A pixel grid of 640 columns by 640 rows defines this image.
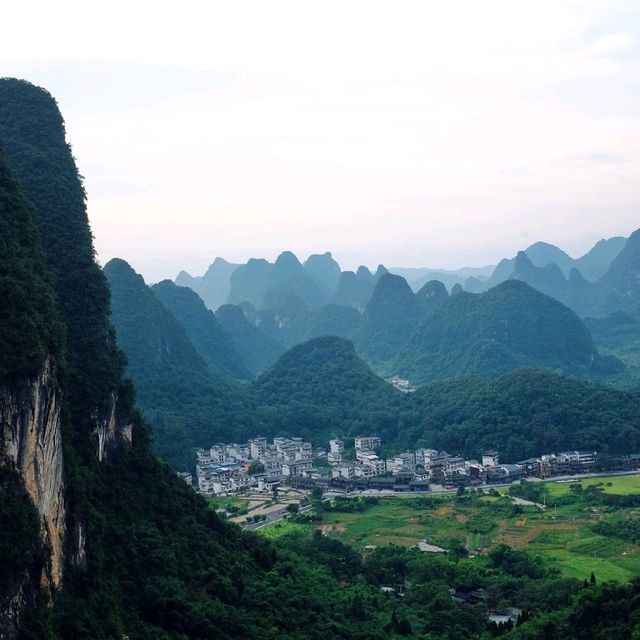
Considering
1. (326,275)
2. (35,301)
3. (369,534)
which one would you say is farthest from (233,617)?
(326,275)

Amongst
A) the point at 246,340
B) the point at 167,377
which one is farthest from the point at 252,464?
the point at 246,340

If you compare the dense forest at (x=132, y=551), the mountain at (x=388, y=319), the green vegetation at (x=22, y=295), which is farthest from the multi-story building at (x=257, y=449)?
the mountain at (x=388, y=319)

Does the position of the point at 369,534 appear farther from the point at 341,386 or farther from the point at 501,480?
the point at 341,386

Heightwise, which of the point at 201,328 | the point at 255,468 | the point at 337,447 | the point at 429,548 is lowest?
the point at 429,548

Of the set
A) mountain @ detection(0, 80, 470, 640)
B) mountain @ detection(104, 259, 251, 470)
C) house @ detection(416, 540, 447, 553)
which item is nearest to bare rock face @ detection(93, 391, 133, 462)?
mountain @ detection(0, 80, 470, 640)

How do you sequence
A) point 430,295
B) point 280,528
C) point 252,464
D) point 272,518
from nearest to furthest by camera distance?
point 280,528 → point 272,518 → point 252,464 → point 430,295

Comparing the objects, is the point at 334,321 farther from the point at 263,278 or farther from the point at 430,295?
the point at 263,278

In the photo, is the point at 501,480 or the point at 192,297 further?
the point at 192,297
